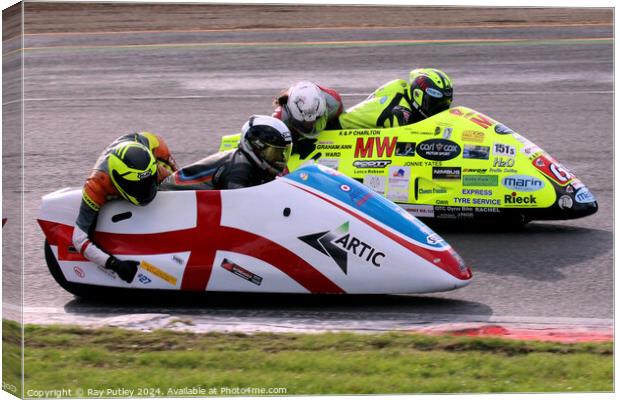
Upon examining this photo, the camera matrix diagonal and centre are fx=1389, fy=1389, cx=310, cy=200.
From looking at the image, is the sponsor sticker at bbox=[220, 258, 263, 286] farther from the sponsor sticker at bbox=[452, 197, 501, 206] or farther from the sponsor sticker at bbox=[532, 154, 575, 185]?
the sponsor sticker at bbox=[532, 154, 575, 185]

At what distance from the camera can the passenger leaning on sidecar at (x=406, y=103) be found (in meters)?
11.5

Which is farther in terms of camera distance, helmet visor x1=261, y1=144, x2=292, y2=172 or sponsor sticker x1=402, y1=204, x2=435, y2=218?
sponsor sticker x1=402, y1=204, x2=435, y2=218

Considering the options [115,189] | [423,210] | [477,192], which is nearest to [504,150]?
[477,192]

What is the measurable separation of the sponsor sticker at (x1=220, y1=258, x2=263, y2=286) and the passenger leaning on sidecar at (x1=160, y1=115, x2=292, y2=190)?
0.58 metres

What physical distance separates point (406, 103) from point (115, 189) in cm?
333

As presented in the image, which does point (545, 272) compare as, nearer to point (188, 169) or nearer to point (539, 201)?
point (539, 201)

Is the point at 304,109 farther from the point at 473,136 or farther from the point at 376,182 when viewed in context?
the point at 473,136

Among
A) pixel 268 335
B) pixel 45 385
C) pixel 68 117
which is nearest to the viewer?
pixel 45 385

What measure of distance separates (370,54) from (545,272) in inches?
131

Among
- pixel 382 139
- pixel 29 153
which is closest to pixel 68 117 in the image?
pixel 29 153

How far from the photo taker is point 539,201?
10734mm

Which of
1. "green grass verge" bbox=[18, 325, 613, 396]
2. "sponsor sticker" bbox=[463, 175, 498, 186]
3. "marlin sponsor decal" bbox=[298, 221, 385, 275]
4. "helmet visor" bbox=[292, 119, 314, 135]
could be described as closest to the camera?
"green grass verge" bbox=[18, 325, 613, 396]

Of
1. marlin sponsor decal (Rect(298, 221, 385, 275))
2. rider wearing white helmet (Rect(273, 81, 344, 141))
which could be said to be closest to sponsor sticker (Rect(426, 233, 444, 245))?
marlin sponsor decal (Rect(298, 221, 385, 275))

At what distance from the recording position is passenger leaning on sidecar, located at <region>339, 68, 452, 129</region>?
453 inches
